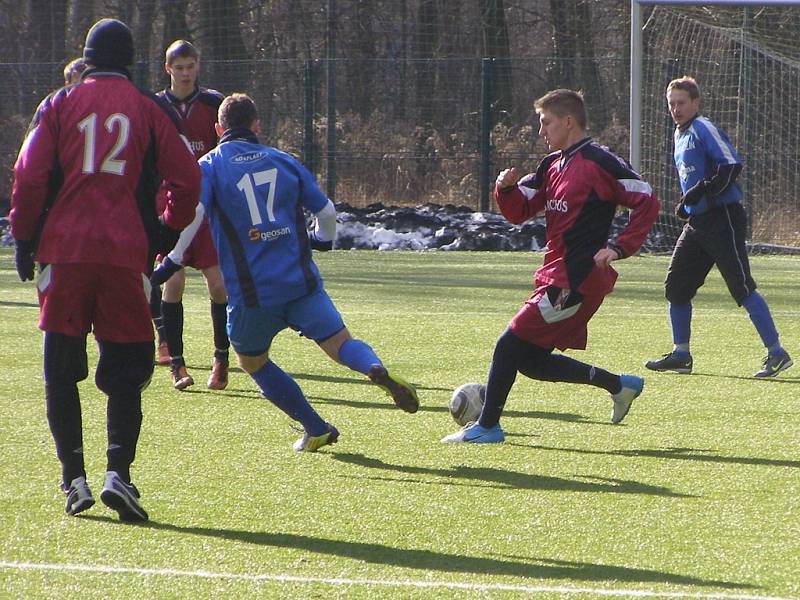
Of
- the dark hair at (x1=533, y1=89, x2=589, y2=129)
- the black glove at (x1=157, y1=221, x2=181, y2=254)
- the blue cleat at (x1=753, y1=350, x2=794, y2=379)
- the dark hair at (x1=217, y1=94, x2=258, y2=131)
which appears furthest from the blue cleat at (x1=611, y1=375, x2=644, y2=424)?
the black glove at (x1=157, y1=221, x2=181, y2=254)

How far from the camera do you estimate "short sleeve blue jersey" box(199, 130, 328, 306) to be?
5.75 m

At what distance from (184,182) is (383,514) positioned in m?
1.34

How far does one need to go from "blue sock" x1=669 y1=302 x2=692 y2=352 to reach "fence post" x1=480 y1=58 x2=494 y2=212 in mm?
12570

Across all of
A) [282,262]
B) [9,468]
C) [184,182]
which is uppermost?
[184,182]

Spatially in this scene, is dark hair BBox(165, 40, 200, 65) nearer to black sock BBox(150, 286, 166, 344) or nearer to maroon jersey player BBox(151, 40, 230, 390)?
maroon jersey player BBox(151, 40, 230, 390)

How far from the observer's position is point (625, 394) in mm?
6520

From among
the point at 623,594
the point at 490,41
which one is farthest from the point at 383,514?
the point at 490,41

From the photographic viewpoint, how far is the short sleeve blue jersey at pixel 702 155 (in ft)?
27.3

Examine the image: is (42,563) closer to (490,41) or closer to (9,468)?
(9,468)

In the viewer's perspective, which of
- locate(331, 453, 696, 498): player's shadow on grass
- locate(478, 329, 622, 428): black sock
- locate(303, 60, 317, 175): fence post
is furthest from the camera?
locate(303, 60, 317, 175): fence post

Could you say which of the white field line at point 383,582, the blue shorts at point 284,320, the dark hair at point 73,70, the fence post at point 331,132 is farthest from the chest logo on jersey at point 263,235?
the fence post at point 331,132

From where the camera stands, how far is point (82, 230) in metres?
4.64

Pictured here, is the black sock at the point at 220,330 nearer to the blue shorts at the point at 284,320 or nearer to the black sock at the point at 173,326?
the black sock at the point at 173,326

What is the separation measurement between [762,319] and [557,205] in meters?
2.85
